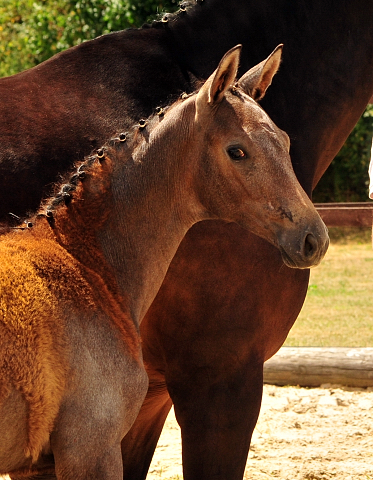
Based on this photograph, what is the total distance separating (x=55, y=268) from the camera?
2439 mm

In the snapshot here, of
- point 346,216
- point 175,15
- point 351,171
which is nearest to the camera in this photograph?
point 175,15

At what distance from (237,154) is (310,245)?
39cm

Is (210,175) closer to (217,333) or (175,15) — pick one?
(217,333)

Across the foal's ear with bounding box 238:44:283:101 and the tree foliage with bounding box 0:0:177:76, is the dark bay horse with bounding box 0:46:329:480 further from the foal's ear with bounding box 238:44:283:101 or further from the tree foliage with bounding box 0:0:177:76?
the tree foliage with bounding box 0:0:177:76

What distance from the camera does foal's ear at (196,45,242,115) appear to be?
250 cm

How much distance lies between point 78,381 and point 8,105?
119 cm

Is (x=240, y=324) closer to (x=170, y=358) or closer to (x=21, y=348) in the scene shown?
(x=170, y=358)

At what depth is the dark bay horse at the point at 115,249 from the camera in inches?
88.4

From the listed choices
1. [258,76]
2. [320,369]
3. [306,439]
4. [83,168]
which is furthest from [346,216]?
[83,168]

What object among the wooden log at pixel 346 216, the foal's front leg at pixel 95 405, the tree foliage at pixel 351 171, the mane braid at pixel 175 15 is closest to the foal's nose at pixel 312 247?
the foal's front leg at pixel 95 405

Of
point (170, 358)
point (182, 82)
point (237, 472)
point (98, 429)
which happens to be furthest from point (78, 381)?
point (182, 82)

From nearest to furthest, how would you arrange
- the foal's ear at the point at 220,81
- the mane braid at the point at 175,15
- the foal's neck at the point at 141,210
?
1. the foal's ear at the point at 220,81
2. the foal's neck at the point at 141,210
3. the mane braid at the point at 175,15

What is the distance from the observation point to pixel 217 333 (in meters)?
3.03

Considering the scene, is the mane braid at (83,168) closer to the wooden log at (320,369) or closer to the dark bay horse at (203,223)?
the dark bay horse at (203,223)
